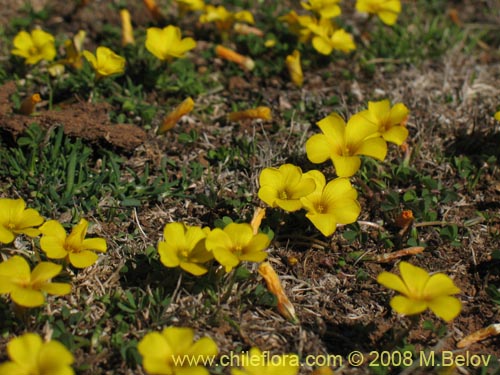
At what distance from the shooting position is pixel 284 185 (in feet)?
9.81

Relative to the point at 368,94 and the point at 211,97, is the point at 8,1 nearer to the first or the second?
→ the point at 211,97

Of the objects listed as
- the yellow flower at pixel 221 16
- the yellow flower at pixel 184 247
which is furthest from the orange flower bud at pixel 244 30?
the yellow flower at pixel 184 247

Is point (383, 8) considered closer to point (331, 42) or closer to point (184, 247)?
point (331, 42)

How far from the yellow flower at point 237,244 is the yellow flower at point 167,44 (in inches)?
54.7

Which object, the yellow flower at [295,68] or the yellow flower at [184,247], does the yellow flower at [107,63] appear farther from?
the yellow flower at [184,247]

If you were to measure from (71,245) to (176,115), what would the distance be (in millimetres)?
1110

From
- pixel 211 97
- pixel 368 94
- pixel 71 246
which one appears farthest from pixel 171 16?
pixel 71 246

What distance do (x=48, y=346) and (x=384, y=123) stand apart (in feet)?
6.47

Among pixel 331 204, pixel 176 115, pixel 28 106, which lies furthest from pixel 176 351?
pixel 28 106

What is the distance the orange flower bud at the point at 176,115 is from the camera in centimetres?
353

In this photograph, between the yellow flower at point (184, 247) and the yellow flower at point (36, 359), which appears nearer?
the yellow flower at point (36, 359)

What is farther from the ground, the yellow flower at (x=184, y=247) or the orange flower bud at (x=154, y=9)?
the orange flower bud at (x=154, y=9)

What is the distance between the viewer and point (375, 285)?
2984 mm

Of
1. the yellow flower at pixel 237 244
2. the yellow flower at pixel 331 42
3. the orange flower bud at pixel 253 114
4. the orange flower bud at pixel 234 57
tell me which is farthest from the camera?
the orange flower bud at pixel 234 57
